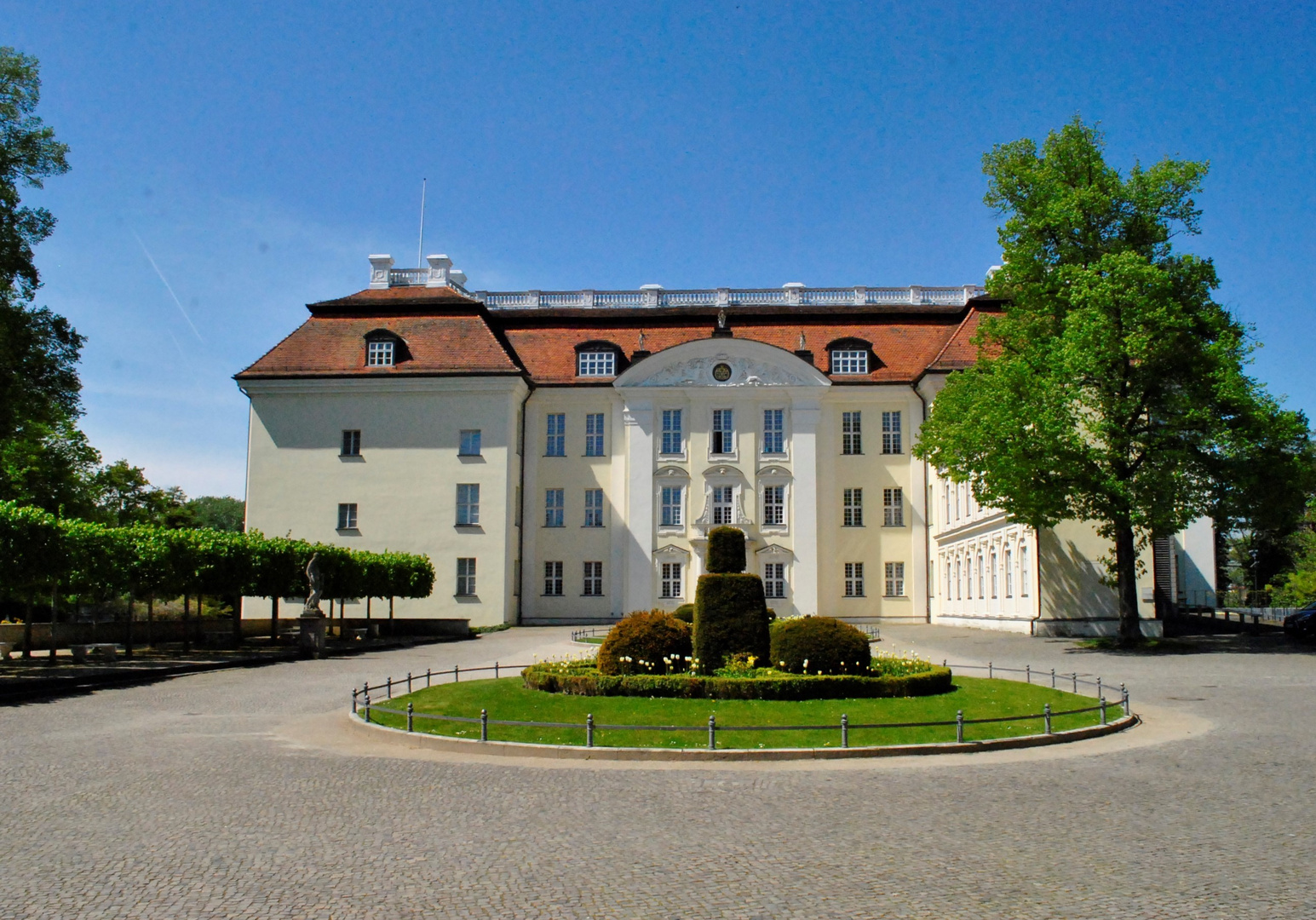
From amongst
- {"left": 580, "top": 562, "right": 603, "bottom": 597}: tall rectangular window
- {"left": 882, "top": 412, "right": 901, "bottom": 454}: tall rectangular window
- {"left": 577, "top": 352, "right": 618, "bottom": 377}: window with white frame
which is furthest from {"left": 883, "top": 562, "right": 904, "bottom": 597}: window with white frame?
{"left": 577, "top": 352, "right": 618, "bottom": 377}: window with white frame

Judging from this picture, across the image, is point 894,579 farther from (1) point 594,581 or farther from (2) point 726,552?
(2) point 726,552

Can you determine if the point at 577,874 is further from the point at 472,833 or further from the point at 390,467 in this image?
the point at 390,467

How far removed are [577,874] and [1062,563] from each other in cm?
3303

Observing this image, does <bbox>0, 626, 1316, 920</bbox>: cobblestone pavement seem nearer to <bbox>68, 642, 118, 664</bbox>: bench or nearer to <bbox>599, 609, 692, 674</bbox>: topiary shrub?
<bbox>599, 609, 692, 674</bbox>: topiary shrub

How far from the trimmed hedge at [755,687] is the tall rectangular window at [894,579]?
3160cm

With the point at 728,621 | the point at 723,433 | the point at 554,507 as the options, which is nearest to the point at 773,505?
the point at 723,433

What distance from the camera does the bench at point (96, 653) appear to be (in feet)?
92.9

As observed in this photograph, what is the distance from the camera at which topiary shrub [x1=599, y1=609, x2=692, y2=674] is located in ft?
65.7

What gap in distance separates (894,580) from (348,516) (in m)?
26.3

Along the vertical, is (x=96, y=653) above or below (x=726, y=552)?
below

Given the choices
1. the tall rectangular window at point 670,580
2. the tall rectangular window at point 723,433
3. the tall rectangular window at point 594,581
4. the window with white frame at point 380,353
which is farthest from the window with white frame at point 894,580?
the window with white frame at point 380,353

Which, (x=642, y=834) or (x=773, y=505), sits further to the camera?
(x=773, y=505)

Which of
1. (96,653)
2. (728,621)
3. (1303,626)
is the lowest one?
(96,653)

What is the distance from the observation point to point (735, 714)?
1636 cm
